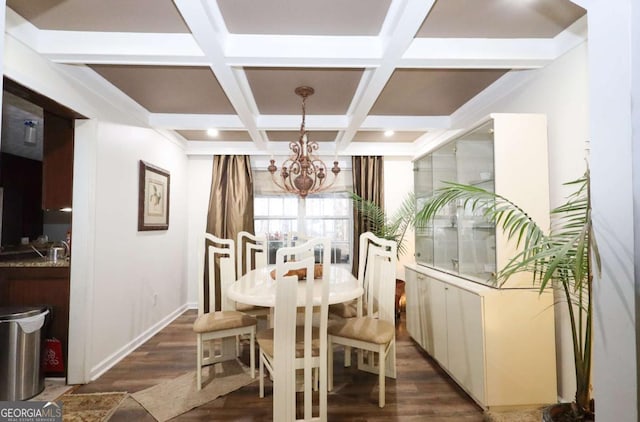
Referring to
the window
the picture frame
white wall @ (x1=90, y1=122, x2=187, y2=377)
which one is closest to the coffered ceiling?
white wall @ (x1=90, y1=122, x2=187, y2=377)

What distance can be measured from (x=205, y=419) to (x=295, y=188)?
6.69ft

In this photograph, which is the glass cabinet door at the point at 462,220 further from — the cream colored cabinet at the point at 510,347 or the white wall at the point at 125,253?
the white wall at the point at 125,253

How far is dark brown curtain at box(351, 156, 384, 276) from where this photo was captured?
4828 mm

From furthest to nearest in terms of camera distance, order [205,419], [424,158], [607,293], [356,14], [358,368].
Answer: [424,158] → [358,368] → [205,419] → [356,14] → [607,293]

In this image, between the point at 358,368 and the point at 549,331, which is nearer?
the point at 549,331

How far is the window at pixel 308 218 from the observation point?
16.5 feet

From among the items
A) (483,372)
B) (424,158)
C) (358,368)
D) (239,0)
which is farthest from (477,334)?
(239,0)

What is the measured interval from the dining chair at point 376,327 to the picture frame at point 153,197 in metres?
2.37

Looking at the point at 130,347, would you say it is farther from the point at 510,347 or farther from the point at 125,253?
the point at 510,347

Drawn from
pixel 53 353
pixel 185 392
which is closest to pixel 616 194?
pixel 185 392

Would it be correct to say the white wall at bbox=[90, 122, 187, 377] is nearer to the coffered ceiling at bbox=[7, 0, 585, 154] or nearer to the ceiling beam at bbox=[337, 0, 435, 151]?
the coffered ceiling at bbox=[7, 0, 585, 154]

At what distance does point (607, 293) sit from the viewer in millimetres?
1181

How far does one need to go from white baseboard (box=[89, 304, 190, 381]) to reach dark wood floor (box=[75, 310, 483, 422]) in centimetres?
6

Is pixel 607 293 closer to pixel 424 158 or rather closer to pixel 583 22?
pixel 583 22
